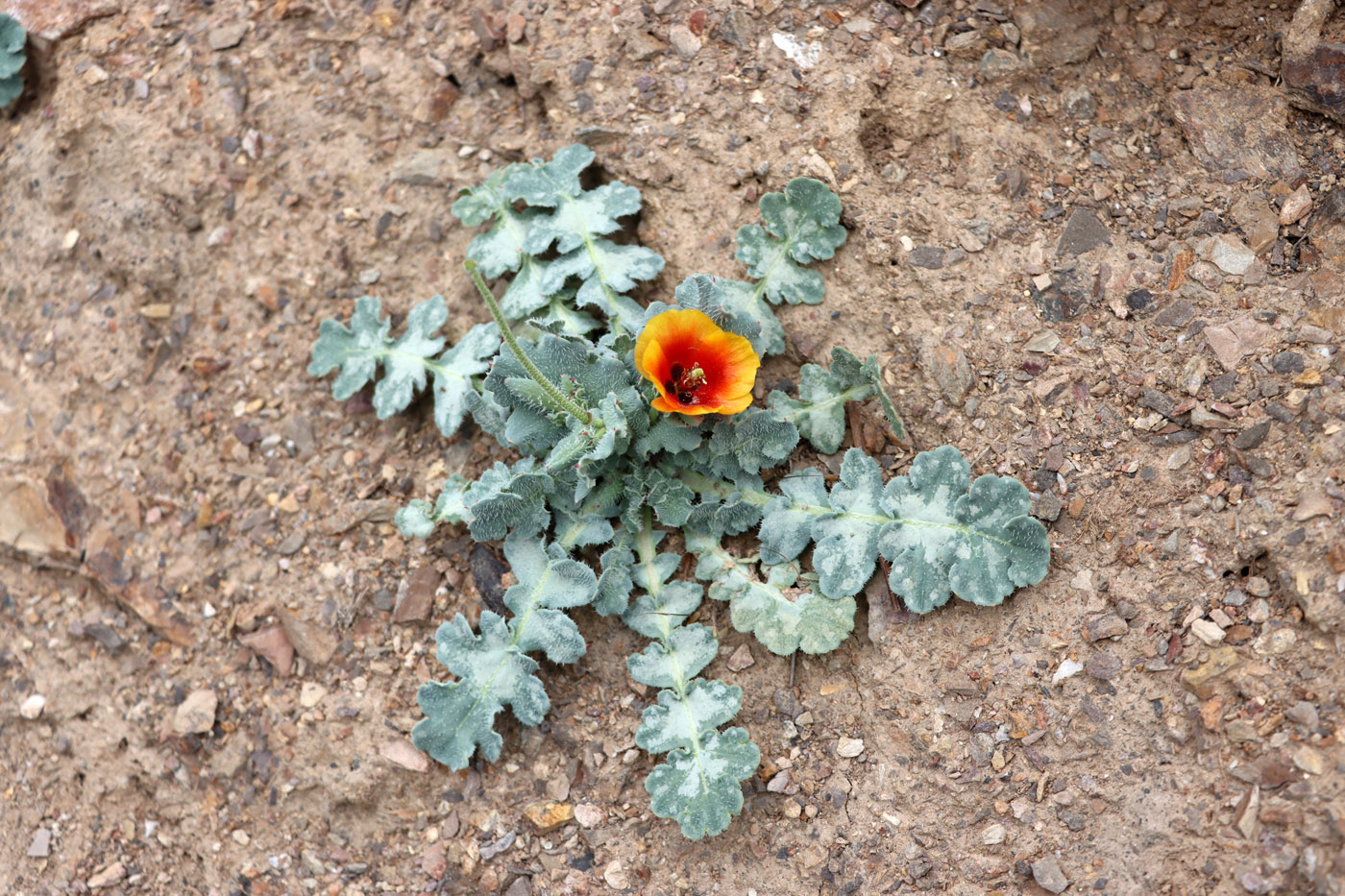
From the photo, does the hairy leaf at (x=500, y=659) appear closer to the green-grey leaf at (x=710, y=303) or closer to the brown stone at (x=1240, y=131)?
the green-grey leaf at (x=710, y=303)

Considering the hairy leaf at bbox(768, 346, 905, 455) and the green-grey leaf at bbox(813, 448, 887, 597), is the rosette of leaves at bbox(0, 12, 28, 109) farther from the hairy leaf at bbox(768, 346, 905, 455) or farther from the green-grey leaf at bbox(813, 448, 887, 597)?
the green-grey leaf at bbox(813, 448, 887, 597)

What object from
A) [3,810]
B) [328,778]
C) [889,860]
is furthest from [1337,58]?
[3,810]

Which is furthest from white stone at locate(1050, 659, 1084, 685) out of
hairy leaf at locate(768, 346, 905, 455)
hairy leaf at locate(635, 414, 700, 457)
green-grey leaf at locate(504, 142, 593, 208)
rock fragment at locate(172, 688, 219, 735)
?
rock fragment at locate(172, 688, 219, 735)

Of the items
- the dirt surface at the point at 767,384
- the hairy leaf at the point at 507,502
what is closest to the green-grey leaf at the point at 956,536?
the dirt surface at the point at 767,384

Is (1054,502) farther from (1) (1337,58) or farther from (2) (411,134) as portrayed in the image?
(2) (411,134)

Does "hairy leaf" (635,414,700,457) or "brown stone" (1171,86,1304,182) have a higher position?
"brown stone" (1171,86,1304,182)

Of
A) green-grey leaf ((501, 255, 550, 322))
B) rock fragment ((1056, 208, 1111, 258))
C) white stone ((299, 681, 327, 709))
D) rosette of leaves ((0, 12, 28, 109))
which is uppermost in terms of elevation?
rosette of leaves ((0, 12, 28, 109))

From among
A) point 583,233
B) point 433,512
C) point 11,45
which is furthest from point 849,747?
point 11,45

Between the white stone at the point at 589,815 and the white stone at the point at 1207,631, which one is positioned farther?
the white stone at the point at 589,815

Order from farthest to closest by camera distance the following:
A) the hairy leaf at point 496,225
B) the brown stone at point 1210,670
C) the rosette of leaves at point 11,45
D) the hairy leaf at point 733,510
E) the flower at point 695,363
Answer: the rosette of leaves at point 11,45 < the hairy leaf at point 496,225 < the hairy leaf at point 733,510 < the flower at point 695,363 < the brown stone at point 1210,670
